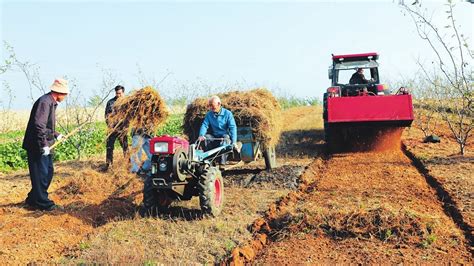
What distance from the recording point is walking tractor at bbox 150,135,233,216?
6219 millimetres

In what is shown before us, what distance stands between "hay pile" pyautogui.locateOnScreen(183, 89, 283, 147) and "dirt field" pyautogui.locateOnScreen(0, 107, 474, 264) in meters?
0.87

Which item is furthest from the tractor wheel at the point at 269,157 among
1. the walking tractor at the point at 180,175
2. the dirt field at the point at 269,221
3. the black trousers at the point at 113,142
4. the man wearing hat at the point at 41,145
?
the man wearing hat at the point at 41,145

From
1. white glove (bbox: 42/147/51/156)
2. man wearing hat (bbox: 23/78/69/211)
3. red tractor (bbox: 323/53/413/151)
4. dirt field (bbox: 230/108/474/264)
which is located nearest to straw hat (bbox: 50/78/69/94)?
man wearing hat (bbox: 23/78/69/211)

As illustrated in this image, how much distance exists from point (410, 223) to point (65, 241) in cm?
397

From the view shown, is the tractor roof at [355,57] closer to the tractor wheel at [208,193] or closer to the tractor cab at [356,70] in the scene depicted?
the tractor cab at [356,70]

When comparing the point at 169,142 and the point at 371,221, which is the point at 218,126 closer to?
the point at 169,142

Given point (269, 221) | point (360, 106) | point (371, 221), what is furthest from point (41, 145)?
point (360, 106)

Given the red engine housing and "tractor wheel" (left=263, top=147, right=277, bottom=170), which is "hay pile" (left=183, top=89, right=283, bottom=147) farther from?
the red engine housing

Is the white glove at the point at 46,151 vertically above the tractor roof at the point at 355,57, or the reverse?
the tractor roof at the point at 355,57

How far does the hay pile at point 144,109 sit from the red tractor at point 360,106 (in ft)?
15.2

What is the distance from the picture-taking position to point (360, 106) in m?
11.3

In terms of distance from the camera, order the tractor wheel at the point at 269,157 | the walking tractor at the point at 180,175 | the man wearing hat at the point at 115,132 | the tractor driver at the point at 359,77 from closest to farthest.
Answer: the walking tractor at the point at 180,175
the man wearing hat at the point at 115,132
the tractor wheel at the point at 269,157
the tractor driver at the point at 359,77

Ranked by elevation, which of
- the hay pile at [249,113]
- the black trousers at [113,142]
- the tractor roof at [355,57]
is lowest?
the black trousers at [113,142]

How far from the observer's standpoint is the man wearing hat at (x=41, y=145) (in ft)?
23.0
